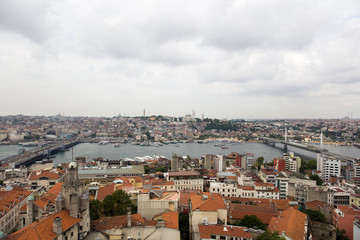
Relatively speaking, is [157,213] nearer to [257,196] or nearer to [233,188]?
[233,188]

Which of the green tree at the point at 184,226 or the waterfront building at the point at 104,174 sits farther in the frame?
the waterfront building at the point at 104,174

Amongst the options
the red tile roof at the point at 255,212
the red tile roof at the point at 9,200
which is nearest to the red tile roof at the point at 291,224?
the red tile roof at the point at 255,212

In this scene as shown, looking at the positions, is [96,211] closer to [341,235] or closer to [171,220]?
[171,220]

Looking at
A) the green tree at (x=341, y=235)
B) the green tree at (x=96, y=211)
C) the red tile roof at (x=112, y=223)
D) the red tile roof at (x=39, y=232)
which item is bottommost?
the green tree at (x=341, y=235)

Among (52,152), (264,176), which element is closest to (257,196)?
(264,176)

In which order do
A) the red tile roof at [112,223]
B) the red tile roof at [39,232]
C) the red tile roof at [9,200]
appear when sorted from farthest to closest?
the red tile roof at [9,200] → the red tile roof at [112,223] → the red tile roof at [39,232]

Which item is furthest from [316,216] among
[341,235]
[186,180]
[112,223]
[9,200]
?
[9,200]

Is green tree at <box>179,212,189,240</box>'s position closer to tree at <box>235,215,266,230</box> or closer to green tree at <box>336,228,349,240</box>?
tree at <box>235,215,266,230</box>

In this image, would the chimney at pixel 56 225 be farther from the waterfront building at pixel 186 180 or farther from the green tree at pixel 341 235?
the waterfront building at pixel 186 180
